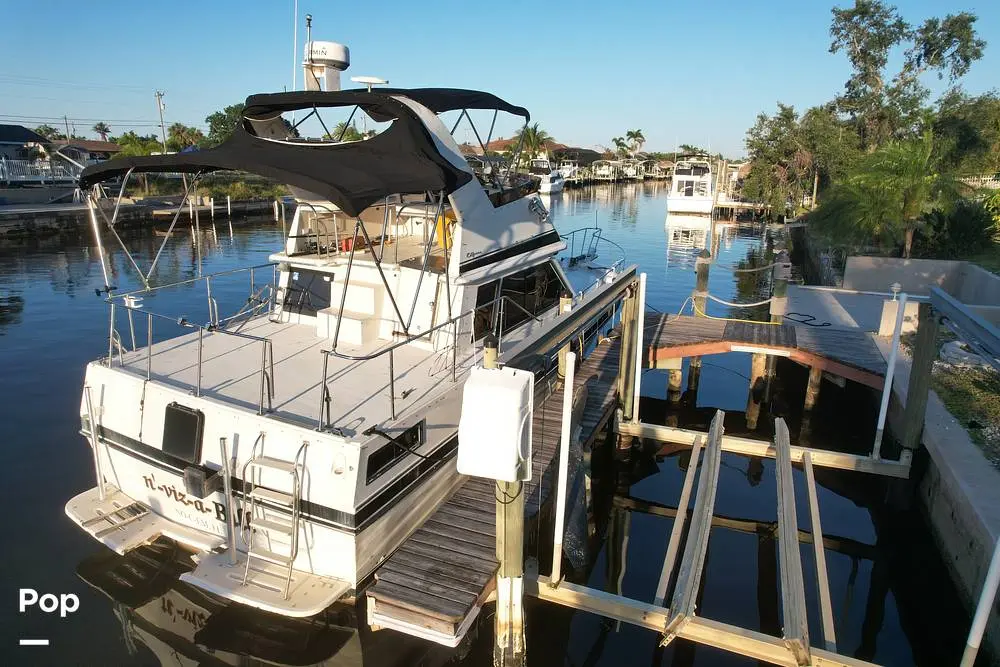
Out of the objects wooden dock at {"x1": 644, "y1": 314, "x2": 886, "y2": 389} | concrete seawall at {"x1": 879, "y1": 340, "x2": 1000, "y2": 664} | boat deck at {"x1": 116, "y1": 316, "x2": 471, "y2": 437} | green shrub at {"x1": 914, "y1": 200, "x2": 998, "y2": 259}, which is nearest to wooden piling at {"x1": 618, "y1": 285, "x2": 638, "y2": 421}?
wooden dock at {"x1": 644, "y1": 314, "x2": 886, "y2": 389}

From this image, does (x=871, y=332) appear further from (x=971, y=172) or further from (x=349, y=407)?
(x=971, y=172)

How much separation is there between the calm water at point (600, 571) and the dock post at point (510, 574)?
1.40 m

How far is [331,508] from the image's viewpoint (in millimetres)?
5754

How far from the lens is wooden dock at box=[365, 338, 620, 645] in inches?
205

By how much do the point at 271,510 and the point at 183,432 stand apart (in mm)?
1298

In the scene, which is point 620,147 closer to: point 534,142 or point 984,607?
point 534,142

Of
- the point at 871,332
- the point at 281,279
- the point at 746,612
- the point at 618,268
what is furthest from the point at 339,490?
the point at 871,332

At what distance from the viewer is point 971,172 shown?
32.3 metres

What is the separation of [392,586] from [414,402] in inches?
78.5

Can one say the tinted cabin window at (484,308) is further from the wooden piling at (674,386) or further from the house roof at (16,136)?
the house roof at (16,136)

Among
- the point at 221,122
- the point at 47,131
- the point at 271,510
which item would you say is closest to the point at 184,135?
the point at 221,122

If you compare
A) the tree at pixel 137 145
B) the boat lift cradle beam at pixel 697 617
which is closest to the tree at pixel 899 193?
the boat lift cradle beam at pixel 697 617

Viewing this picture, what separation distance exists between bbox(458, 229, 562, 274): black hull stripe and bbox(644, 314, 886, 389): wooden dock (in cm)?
411

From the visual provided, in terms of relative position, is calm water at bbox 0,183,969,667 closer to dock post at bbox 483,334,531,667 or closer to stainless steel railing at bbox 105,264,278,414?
dock post at bbox 483,334,531,667
